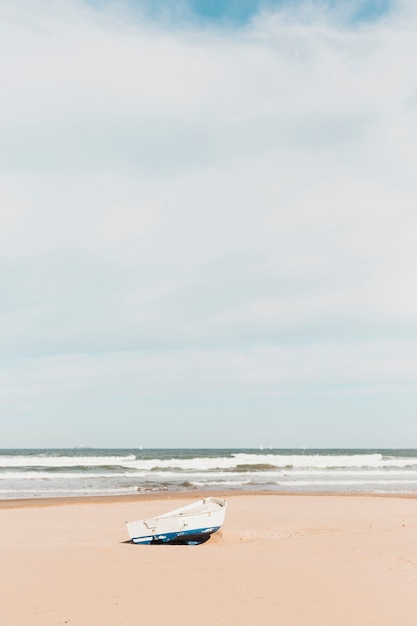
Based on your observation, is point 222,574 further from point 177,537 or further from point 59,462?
point 59,462

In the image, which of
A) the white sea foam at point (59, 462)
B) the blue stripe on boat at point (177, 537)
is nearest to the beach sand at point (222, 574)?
the blue stripe on boat at point (177, 537)

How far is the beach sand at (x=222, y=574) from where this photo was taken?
28.3 ft

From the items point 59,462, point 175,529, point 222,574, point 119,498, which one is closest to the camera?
point 222,574

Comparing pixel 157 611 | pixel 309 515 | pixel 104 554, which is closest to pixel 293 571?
pixel 157 611

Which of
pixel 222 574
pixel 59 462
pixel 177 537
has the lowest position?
pixel 222 574

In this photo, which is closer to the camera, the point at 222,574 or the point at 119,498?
the point at 222,574

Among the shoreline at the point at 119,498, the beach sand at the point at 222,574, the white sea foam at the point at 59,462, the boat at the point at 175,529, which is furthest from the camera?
the white sea foam at the point at 59,462

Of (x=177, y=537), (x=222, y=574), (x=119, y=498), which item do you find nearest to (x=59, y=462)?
(x=119, y=498)

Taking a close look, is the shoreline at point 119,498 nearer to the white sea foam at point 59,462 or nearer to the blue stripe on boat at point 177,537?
the blue stripe on boat at point 177,537

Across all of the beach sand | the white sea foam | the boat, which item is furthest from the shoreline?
the white sea foam

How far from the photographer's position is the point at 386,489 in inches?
1344

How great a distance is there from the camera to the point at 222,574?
11047 mm

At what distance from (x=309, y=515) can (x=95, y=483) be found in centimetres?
2045

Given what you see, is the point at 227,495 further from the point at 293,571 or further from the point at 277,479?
the point at 293,571
